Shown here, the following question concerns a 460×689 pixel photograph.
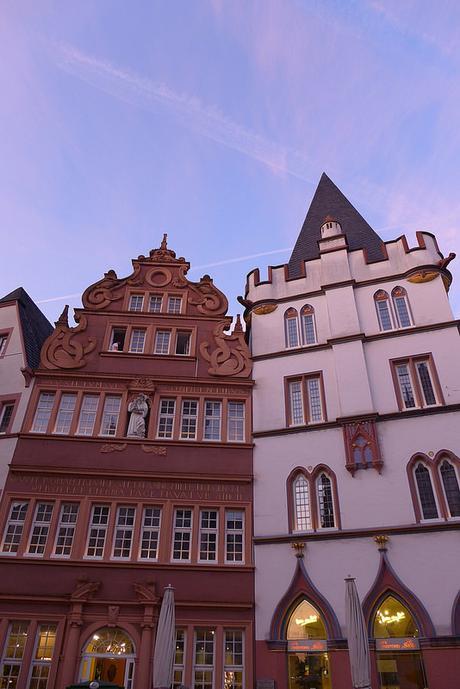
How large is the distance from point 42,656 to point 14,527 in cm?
397

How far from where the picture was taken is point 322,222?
26.7 metres

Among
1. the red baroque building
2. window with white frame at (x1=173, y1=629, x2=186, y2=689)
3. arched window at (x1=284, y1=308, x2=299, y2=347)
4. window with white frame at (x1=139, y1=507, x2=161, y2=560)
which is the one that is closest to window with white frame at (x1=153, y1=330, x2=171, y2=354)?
the red baroque building

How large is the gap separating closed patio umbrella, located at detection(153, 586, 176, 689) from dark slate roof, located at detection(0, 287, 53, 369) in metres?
11.2

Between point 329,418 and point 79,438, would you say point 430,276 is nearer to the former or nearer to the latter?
point 329,418

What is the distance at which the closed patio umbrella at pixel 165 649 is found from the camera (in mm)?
13062

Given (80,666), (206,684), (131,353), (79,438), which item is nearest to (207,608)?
(206,684)

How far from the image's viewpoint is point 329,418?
19062 mm

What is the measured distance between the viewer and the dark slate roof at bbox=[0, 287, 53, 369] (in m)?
22.0

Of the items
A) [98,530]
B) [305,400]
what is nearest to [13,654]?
[98,530]

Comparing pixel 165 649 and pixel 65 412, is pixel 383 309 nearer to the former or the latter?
pixel 65 412

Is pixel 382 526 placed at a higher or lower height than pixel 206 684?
higher

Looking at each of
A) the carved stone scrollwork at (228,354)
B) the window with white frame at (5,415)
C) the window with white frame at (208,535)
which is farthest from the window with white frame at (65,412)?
the window with white frame at (208,535)

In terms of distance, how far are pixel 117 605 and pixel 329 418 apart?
9072 millimetres

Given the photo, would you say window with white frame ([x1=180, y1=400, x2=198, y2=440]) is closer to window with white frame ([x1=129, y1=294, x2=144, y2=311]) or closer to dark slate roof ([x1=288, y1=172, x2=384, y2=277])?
window with white frame ([x1=129, y1=294, x2=144, y2=311])
